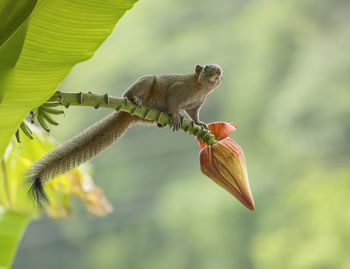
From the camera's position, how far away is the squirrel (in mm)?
595

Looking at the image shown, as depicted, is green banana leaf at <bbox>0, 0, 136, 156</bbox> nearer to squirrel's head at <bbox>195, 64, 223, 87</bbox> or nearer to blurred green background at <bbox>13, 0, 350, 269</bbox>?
squirrel's head at <bbox>195, 64, 223, 87</bbox>

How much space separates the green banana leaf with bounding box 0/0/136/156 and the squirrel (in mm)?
61

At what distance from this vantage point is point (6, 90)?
552 millimetres

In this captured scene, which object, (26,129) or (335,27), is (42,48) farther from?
(335,27)

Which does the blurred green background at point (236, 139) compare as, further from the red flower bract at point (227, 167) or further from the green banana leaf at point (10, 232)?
the red flower bract at point (227, 167)

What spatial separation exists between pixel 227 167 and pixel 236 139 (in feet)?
12.9

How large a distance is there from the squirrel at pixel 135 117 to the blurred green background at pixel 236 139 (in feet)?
11.2

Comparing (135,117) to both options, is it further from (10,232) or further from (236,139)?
(236,139)

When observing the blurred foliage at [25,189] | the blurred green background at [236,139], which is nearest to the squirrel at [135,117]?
the blurred foliage at [25,189]

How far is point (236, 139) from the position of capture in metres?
4.49

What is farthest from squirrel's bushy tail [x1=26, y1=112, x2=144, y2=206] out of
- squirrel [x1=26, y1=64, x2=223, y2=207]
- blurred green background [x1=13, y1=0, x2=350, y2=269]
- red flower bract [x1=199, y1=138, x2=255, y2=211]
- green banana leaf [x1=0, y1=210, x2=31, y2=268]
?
blurred green background [x1=13, y1=0, x2=350, y2=269]

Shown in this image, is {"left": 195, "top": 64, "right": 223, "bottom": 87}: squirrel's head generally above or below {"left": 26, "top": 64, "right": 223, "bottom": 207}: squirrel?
above

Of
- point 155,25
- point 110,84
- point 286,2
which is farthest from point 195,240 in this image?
point 286,2

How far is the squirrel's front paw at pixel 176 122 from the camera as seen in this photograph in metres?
0.62
